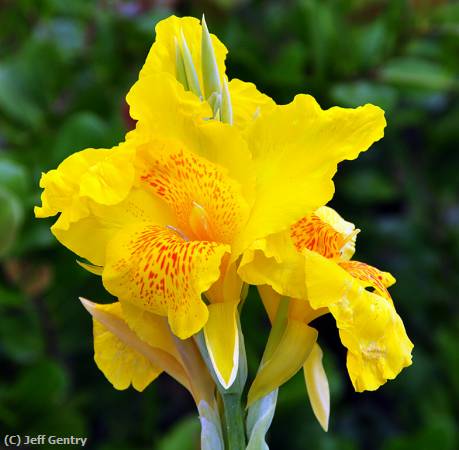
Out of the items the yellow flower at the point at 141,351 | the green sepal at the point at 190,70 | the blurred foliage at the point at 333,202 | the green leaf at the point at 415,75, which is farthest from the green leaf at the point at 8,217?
the green leaf at the point at 415,75

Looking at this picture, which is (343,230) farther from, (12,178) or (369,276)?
(12,178)

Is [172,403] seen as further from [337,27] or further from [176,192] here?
[176,192]

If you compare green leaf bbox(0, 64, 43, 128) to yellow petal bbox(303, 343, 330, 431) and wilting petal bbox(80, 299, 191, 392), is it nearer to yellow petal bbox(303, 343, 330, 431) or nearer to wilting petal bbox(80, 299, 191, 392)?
wilting petal bbox(80, 299, 191, 392)

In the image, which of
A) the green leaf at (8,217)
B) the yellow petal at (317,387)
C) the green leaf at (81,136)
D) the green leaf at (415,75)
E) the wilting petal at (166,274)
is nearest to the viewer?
the wilting petal at (166,274)

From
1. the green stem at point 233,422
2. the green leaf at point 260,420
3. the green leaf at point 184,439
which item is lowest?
the green leaf at point 184,439

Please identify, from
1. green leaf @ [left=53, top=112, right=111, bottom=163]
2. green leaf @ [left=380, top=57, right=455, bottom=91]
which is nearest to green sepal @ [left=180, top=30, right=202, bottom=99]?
green leaf @ [left=53, top=112, right=111, bottom=163]

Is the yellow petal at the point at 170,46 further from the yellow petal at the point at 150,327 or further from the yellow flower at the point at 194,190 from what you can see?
the yellow petal at the point at 150,327

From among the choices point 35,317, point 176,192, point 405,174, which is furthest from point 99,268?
point 405,174
